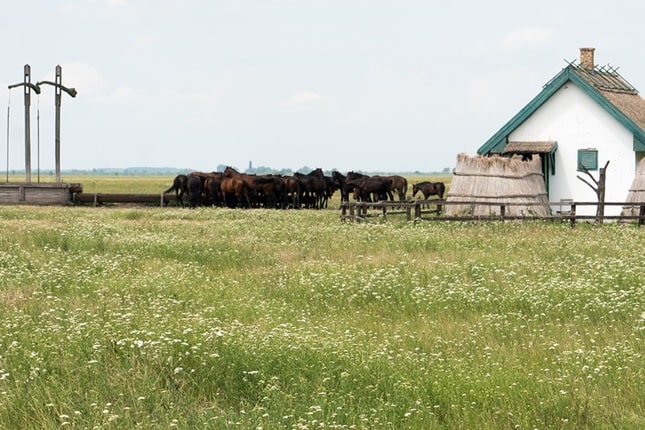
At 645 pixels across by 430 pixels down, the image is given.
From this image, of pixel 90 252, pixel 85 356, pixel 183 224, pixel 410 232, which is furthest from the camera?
pixel 183 224

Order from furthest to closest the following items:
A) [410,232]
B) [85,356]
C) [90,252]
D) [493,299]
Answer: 1. [410,232]
2. [90,252]
3. [493,299]
4. [85,356]

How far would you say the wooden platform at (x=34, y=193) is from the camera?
46.5m

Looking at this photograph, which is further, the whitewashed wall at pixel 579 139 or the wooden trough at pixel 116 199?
the wooden trough at pixel 116 199

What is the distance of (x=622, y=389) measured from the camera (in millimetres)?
8906

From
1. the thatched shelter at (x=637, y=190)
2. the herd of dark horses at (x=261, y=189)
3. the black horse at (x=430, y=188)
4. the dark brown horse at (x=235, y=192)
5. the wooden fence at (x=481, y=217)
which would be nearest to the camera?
the wooden fence at (x=481, y=217)

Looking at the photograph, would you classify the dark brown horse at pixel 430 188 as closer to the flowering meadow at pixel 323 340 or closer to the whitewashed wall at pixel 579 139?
the whitewashed wall at pixel 579 139

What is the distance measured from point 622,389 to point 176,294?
7388mm

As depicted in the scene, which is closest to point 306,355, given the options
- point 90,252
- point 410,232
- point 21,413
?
point 21,413

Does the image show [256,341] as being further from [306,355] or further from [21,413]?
[21,413]

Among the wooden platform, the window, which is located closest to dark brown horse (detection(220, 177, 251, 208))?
the wooden platform

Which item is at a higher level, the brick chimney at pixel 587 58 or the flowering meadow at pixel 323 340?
the brick chimney at pixel 587 58

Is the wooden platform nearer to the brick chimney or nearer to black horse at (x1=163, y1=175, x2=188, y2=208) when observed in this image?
black horse at (x1=163, y1=175, x2=188, y2=208)

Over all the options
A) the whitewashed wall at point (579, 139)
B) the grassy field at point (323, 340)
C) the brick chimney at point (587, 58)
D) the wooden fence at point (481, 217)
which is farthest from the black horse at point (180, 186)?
the grassy field at point (323, 340)

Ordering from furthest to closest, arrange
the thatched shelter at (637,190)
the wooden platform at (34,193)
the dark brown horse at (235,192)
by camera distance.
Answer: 1. the dark brown horse at (235,192)
2. the wooden platform at (34,193)
3. the thatched shelter at (637,190)
